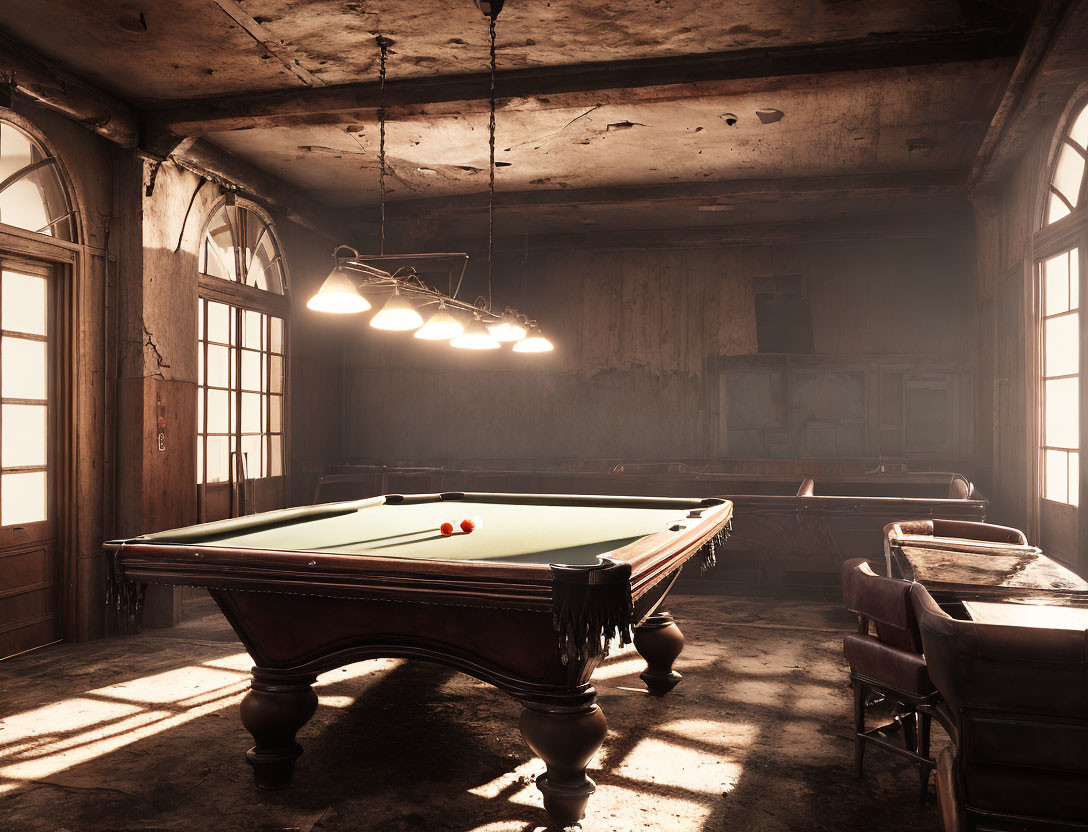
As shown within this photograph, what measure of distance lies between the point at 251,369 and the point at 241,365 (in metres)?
0.16

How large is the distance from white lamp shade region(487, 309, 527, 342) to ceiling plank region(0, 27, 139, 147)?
9.49 ft

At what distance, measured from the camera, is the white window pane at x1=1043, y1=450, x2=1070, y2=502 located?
4.61m

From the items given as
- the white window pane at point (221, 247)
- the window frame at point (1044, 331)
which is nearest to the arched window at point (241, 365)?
the white window pane at point (221, 247)

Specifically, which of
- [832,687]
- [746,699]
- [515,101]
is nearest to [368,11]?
[515,101]

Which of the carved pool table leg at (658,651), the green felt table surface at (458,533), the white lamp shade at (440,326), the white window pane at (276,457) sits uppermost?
the white lamp shade at (440,326)

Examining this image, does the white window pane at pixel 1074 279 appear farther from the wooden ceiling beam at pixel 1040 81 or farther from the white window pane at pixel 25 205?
the white window pane at pixel 25 205

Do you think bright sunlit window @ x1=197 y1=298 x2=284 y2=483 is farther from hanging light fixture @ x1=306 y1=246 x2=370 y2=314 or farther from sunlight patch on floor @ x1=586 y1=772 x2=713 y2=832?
sunlight patch on floor @ x1=586 y1=772 x2=713 y2=832

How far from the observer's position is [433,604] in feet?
7.52

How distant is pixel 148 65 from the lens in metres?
4.47

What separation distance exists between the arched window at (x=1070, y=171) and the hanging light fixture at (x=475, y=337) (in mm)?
3479

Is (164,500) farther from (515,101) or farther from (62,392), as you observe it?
(515,101)

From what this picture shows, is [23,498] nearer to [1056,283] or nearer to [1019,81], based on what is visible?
[1019,81]

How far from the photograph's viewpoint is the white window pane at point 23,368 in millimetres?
4359

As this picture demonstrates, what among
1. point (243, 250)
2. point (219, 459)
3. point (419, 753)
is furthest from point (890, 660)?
point (243, 250)
